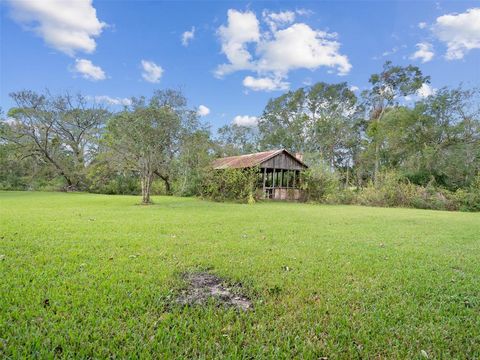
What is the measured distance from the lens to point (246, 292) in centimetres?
323

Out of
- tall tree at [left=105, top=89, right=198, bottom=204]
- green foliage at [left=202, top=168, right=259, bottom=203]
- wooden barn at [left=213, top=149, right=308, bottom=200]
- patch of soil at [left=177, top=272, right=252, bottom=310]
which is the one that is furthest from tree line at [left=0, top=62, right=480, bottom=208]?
patch of soil at [left=177, top=272, right=252, bottom=310]

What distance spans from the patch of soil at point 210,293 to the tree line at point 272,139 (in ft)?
36.2

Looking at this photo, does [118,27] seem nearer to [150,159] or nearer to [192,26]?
[192,26]

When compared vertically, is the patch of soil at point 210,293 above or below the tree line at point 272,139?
below

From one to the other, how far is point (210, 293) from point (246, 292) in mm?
414

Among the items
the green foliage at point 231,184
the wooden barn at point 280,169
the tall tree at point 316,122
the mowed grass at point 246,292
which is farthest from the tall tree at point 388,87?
the mowed grass at point 246,292

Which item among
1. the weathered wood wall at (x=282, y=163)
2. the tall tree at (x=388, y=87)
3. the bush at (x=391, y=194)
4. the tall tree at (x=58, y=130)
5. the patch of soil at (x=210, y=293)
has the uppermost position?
the tall tree at (x=388, y=87)

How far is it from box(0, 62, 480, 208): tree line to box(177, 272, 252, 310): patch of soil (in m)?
11.0

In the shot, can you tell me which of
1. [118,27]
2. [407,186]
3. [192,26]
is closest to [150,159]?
[118,27]

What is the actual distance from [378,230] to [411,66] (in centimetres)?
3199

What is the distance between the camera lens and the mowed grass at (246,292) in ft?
7.26

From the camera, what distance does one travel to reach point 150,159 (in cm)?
1430

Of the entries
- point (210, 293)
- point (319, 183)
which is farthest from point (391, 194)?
point (210, 293)

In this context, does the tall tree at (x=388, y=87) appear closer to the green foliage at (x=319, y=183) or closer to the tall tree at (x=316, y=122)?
the tall tree at (x=316, y=122)
